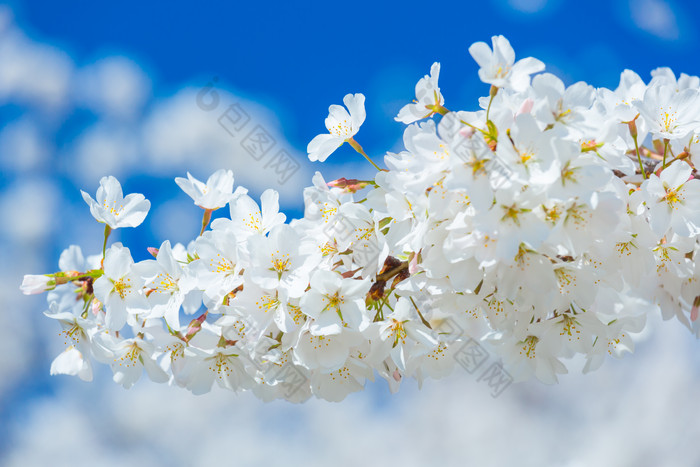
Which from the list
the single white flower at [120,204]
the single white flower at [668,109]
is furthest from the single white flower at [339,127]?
the single white flower at [668,109]

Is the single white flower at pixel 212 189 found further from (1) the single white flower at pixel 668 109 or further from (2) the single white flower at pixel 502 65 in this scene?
(1) the single white flower at pixel 668 109

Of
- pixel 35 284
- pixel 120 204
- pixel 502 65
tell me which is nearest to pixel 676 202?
pixel 502 65

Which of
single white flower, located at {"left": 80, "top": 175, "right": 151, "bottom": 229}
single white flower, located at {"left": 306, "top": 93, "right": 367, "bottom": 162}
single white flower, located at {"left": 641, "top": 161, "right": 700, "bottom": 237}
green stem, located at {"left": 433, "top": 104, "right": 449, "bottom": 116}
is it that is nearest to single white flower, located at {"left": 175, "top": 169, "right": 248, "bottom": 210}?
single white flower, located at {"left": 80, "top": 175, "right": 151, "bottom": 229}

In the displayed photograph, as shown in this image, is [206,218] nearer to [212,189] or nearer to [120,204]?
[212,189]

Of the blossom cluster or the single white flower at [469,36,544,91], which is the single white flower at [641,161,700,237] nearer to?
the blossom cluster

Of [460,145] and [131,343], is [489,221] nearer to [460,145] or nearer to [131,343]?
[460,145]

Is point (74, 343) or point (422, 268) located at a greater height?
point (422, 268)

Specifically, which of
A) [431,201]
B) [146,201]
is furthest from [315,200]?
[146,201]
